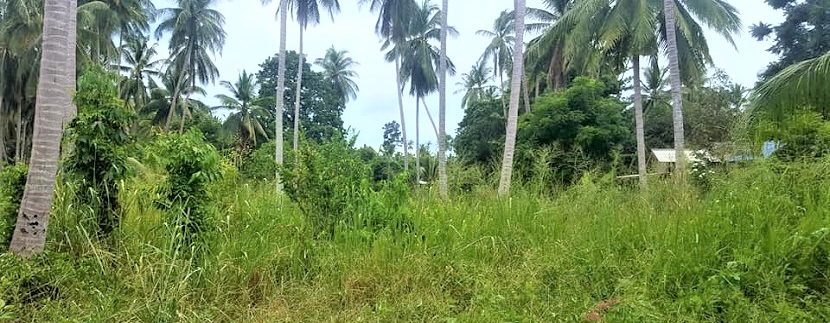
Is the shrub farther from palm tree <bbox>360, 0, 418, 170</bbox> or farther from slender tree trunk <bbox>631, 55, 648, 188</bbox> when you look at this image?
palm tree <bbox>360, 0, 418, 170</bbox>

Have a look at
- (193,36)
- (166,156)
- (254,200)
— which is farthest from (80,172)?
(193,36)

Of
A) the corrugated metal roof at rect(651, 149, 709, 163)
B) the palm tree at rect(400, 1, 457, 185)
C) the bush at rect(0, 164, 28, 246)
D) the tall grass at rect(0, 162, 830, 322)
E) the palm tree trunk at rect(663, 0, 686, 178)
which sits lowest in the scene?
the tall grass at rect(0, 162, 830, 322)

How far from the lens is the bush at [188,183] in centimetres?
338

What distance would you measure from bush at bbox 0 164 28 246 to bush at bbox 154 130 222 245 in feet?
3.48

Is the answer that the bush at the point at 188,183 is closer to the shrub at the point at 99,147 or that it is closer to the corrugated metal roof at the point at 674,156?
the shrub at the point at 99,147

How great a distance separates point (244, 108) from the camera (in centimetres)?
2555

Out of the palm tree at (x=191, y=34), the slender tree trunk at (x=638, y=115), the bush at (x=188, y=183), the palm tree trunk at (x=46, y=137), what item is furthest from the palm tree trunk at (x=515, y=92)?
the palm tree at (x=191, y=34)

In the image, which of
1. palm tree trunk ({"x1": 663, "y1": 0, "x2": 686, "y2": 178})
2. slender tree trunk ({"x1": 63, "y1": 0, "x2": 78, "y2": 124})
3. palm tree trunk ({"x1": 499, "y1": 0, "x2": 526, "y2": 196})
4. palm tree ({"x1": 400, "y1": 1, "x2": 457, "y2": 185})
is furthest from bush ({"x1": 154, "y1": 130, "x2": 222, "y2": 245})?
palm tree ({"x1": 400, "y1": 1, "x2": 457, "y2": 185})

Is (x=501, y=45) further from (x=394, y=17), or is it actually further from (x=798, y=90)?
(x=798, y=90)

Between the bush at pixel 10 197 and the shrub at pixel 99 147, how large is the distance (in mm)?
494

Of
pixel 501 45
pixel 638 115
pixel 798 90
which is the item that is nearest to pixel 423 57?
pixel 501 45

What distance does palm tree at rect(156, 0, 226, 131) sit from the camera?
2327 centimetres

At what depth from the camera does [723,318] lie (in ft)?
8.86

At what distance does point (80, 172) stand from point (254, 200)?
1487mm
